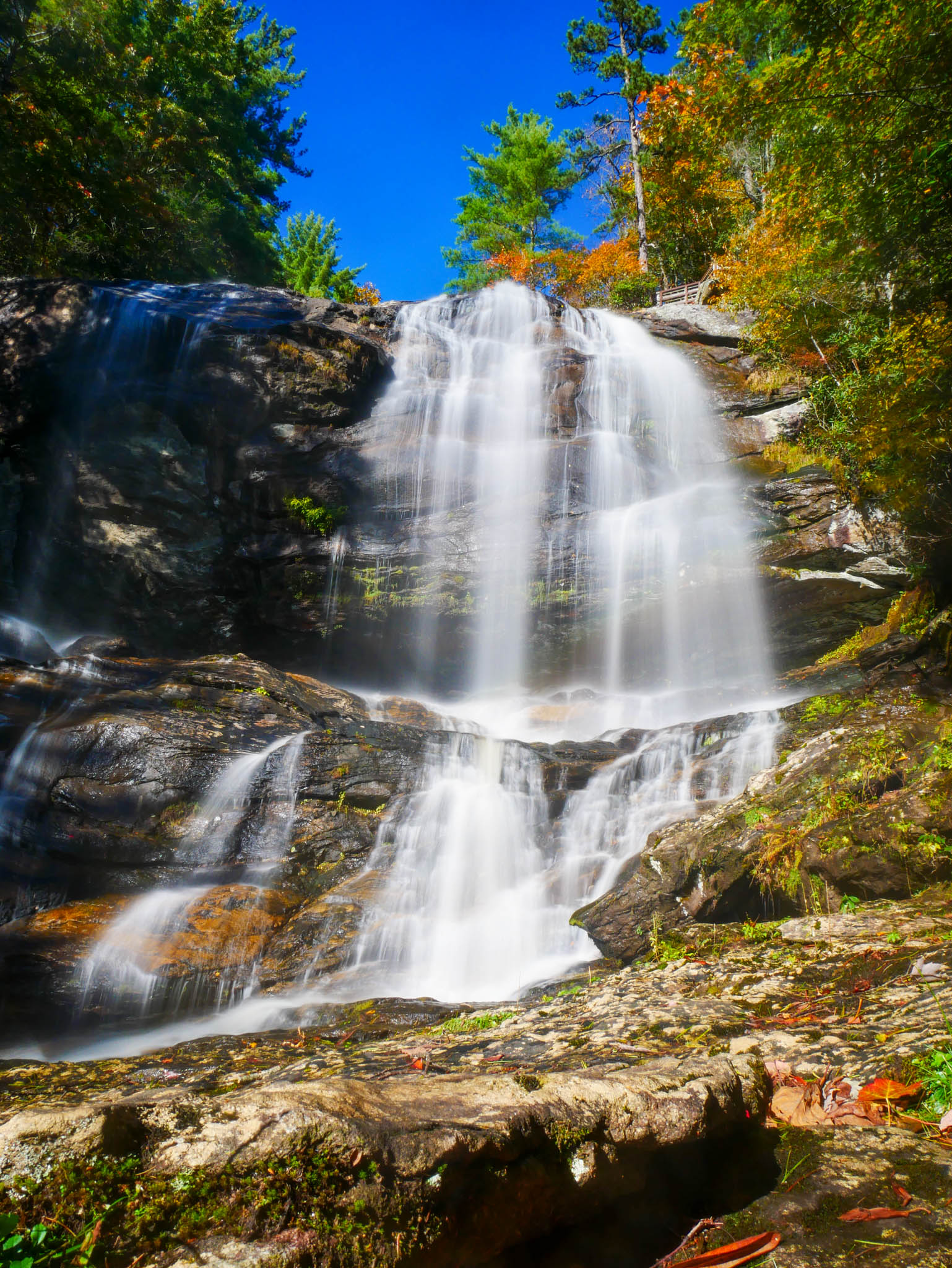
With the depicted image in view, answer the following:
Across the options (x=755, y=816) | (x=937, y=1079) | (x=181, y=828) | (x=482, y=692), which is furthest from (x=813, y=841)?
(x=482, y=692)

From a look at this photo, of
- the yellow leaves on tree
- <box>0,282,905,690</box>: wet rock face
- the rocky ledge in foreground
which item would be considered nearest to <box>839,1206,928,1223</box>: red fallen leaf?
the rocky ledge in foreground

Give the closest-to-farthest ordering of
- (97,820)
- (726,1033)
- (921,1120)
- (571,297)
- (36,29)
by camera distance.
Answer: (921,1120) < (726,1033) < (97,820) < (36,29) < (571,297)

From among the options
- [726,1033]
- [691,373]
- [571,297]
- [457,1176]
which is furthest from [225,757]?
[571,297]

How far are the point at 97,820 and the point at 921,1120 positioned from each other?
8222mm

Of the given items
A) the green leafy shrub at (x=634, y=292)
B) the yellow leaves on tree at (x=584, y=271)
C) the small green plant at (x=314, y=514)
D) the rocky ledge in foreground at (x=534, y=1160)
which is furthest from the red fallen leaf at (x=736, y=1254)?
the yellow leaves on tree at (x=584, y=271)

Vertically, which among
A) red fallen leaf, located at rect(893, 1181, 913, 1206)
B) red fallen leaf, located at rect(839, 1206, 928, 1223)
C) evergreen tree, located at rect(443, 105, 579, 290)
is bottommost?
red fallen leaf, located at rect(839, 1206, 928, 1223)

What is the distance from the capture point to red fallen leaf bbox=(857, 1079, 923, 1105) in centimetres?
196

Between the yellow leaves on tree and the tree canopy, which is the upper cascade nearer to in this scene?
the tree canopy

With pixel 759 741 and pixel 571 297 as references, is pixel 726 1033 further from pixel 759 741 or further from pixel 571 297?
pixel 571 297

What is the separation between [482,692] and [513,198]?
28.1m

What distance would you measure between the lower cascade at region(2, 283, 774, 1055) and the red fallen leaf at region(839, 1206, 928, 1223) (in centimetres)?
419

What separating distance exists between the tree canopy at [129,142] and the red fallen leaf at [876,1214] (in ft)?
68.6

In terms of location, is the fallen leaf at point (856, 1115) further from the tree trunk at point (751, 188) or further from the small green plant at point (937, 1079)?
the tree trunk at point (751, 188)

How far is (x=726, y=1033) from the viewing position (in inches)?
111
